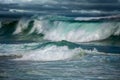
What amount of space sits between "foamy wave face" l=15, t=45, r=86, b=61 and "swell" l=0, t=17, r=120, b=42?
773 centimetres

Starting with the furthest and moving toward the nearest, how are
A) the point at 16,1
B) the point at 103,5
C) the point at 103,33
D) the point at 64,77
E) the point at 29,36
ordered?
1. the point at 16,1
2. the point at 103,5
3. the point at 29,36
4. the point at 103,33
5. the point at 64,77

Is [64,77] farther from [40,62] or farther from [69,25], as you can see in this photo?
[69,25]

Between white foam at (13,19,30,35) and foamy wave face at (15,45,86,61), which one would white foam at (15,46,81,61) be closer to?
foamy wave face at (15,45,86,61)

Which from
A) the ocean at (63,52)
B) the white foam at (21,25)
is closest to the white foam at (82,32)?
the ocean at (63,52)

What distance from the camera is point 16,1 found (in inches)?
2886

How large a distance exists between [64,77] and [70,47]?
5532mm

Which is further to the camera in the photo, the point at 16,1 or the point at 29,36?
the point at 16,1

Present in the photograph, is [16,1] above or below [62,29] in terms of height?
below

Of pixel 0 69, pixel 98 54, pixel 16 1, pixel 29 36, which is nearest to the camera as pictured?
pixel 0 69

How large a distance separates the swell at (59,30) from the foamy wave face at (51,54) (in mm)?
7728

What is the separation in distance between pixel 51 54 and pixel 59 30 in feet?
40.7

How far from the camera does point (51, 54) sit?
22.0m

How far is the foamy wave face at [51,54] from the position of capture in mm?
21734

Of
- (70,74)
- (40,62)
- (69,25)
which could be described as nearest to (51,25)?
(69,25)
